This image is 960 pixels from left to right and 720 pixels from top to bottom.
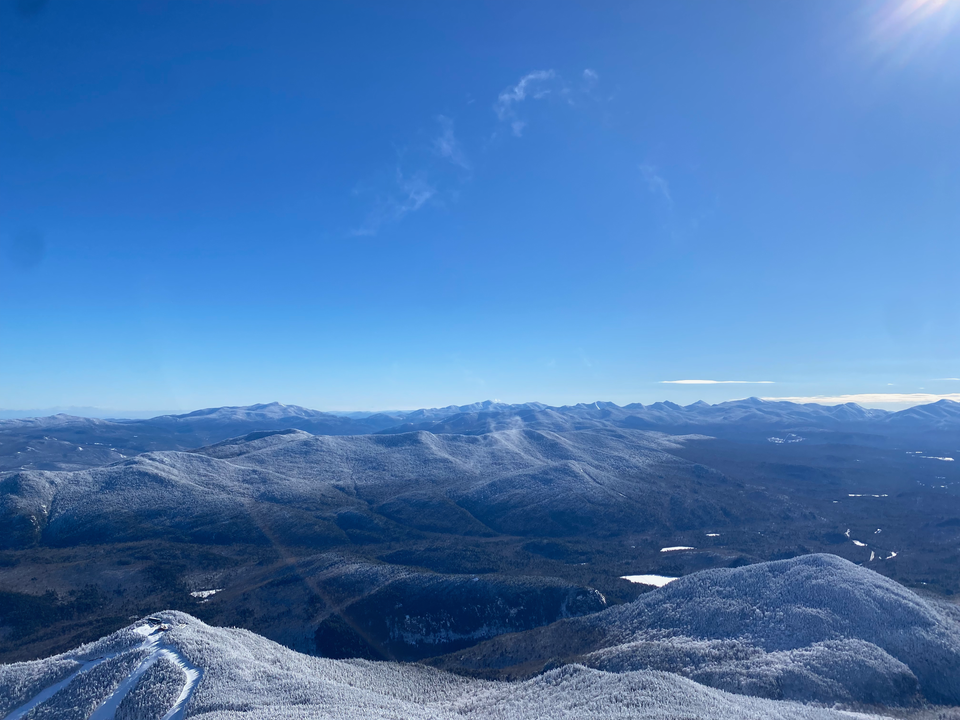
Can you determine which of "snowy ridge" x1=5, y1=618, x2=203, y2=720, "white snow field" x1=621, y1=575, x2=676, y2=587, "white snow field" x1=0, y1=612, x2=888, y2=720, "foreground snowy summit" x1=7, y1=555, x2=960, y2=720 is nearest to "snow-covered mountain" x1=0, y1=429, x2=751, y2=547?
"white snow field" x1=621, y1=575, x2=676, y2=587

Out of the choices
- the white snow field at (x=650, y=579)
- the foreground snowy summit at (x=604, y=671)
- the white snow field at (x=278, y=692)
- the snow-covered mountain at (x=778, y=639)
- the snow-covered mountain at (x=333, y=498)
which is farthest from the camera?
the snow-covered mountain at (x=333, y=498)

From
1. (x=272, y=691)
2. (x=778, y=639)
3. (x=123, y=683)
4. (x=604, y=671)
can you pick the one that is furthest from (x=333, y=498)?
(x=778, y=639)

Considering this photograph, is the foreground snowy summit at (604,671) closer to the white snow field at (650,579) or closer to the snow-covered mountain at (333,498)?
the white snow field at (650,579)

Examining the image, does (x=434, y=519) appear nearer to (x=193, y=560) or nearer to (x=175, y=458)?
(x=193, y=560)

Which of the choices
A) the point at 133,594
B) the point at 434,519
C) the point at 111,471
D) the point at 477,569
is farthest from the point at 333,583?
the point at 111,471

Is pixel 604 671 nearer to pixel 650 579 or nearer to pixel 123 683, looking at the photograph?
pixel 123 683

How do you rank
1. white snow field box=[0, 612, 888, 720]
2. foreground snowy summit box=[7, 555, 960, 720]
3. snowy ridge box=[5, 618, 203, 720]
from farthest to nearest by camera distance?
foreground snowy summit box=[7, 555, 960, 720], snowy ridge box=[5, 618, 203, 720], white snow field box=[0, 612, 888, 720]

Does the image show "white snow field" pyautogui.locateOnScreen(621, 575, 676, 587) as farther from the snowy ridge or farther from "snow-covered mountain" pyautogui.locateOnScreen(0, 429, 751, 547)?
the snowy ridge

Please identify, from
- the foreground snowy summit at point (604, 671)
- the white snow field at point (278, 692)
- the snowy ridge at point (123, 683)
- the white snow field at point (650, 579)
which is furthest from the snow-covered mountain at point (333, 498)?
the snowy ridge at point (123, 683)
